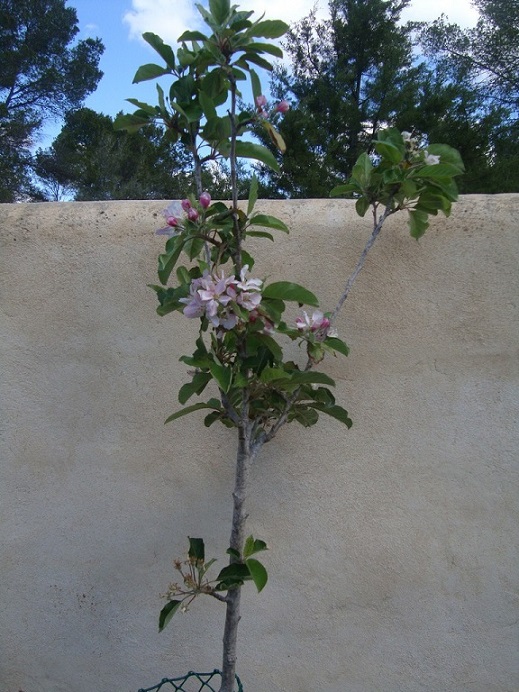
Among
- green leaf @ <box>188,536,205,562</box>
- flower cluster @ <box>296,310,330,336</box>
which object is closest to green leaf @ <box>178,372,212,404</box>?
flower cluster @ <box>296,310,330,336</box>

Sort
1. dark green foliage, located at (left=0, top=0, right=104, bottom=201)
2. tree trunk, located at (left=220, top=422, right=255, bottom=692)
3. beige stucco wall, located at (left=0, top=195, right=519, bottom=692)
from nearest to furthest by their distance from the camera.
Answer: tree trunk, located at (left=220, top=422, right=255, bottom=692), beige stucco wall, located at (left=0, top=195, right=519, bottom=692), dark green foliage, located at (left=0, top=0, right=104, bottom=201)

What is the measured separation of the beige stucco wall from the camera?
175cm

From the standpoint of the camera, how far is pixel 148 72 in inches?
51.3

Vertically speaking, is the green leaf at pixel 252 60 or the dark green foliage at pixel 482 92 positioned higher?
the dark green foliage at pixel 482 92

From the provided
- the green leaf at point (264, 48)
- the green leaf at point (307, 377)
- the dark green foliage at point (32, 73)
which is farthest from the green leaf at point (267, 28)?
the dark green foliage at point (32, 73)

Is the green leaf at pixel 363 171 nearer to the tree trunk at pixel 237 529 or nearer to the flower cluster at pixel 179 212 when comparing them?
the flower cluster at pixel 179 212

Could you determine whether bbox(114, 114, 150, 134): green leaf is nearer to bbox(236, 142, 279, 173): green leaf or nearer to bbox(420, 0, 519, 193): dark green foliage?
bbox(236, 142, 279, 173): green leaf

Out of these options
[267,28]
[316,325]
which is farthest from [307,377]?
[267,28]

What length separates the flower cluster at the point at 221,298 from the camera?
3.91ft

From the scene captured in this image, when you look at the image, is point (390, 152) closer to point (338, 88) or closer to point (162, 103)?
point (162, 103)

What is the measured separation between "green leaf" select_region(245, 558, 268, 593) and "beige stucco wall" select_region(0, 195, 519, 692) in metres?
0.42

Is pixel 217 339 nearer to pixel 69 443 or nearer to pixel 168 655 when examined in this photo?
pixel 69 443

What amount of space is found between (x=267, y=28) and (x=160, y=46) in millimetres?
237

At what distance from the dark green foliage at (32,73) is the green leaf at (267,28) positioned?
785 centimetres
